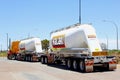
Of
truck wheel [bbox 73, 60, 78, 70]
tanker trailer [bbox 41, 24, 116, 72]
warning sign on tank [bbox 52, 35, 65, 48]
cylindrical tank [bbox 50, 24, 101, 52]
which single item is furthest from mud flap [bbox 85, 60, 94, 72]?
warning sign on tank [bbox 52, 35, 65, 48]

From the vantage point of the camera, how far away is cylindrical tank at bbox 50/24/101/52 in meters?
26.7

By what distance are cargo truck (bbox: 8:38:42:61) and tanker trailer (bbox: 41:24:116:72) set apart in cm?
1399

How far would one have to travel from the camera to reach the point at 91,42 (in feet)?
87.6

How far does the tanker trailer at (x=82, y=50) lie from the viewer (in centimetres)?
2530

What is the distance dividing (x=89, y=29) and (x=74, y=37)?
201 cm

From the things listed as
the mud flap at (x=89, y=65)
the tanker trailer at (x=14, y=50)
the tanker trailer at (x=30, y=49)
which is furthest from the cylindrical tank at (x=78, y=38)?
the tanker trailer at (x=14, y=50)

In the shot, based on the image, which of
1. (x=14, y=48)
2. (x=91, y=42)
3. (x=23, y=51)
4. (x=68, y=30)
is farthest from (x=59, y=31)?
(x=14, y=48)

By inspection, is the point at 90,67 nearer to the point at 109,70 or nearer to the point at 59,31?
the point at 109,70

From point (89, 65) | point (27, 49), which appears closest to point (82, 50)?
point (89, 65)

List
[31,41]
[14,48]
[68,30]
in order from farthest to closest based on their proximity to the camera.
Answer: [14,48], [31,41], [68,30]

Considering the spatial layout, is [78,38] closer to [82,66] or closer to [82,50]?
[82,50]

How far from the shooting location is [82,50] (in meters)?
26.4

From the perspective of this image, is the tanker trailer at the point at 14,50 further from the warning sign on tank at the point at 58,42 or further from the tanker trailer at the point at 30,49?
the warning sign on tank at the point at 58,42

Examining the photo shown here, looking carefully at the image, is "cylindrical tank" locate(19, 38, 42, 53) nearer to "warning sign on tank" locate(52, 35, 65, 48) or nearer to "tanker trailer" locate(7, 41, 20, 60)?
"tanker trailer" locate(7, 41, 20, 60)
